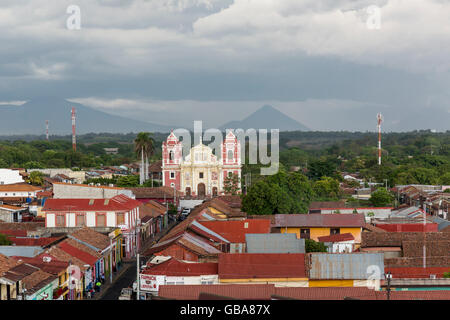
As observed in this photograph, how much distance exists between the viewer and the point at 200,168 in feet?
201

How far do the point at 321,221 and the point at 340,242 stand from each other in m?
2.86

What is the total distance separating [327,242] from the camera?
29.3m

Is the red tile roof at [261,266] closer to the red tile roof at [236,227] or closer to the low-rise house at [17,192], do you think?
the red tile roof at [236,227]

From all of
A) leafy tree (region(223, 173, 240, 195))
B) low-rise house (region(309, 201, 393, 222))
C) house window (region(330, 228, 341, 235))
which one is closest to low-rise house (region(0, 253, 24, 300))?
house window (region(330, 228, 341, 235))

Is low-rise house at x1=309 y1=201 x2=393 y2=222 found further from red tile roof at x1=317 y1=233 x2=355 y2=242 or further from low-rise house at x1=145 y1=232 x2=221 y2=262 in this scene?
low-rise house at x1=145 y1=232 x2=221 y2=262

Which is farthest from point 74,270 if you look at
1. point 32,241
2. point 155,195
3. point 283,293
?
point 155,195

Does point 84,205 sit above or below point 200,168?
above

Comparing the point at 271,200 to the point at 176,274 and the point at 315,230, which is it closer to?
the point at 315,230

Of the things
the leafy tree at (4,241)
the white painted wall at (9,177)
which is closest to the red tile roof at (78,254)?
the leafy tree at (4,241)

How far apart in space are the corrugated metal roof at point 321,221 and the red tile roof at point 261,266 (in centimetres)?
1137

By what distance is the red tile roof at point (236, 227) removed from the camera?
2930 cm

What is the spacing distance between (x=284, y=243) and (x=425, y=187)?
41775mm

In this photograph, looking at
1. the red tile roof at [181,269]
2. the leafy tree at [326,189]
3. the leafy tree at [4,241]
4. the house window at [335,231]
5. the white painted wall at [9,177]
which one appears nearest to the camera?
the red tile roof at [181,269]
